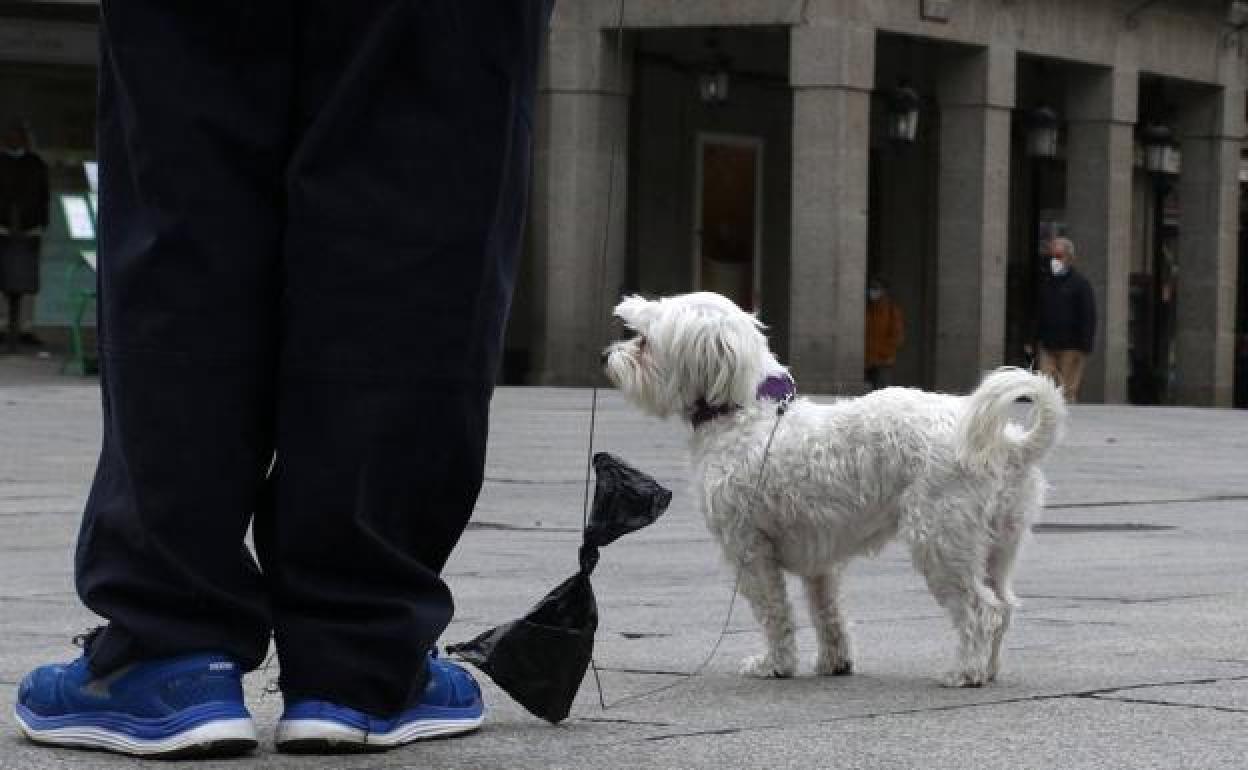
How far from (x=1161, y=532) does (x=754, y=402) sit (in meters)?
5.64

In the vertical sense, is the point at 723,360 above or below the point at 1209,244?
below

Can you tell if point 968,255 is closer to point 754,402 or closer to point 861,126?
point 861,126

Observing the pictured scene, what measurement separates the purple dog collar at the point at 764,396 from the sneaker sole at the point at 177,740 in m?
2.13

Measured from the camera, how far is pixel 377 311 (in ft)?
12.6

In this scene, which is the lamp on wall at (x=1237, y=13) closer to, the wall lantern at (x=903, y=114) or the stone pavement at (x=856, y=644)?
the wall lantern at (x=903, y=114)

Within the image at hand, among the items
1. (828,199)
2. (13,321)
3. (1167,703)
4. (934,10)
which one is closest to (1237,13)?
(934,10)

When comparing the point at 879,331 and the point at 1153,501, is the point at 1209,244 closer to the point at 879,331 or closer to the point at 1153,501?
the point at 879,331

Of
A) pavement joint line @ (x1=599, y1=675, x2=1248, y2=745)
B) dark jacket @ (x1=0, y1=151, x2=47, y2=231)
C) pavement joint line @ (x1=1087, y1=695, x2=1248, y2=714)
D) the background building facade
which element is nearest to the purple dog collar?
pavement joint line @ (x1=599, y1=675, x2=1248, y2=745)

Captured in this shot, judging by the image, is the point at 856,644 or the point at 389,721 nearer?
the point at 389,721

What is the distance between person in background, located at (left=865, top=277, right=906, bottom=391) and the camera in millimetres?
34156

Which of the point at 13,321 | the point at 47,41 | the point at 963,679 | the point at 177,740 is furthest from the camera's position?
the point at 47,41

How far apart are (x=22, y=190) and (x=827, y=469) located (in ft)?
78.7

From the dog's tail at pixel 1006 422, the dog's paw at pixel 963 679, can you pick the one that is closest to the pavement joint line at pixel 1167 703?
the dog's paw at pixel 963 679

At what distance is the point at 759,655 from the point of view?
18.8ft
